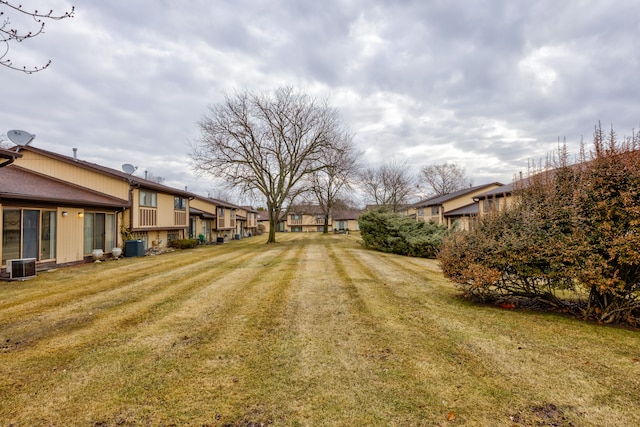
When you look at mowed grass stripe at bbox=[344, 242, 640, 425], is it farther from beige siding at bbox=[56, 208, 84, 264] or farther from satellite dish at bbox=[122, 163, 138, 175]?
satellite dish at bbox=[122, 163, 138, 175]

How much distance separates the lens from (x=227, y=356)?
12.8 feet

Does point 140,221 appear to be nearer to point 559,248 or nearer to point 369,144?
point 559,248

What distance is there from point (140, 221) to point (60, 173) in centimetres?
445

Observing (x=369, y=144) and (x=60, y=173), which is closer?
(x=60, y=173)

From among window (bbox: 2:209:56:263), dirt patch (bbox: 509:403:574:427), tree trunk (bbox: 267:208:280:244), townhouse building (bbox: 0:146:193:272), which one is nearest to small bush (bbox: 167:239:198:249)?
townhouse building (bbox: 0:146:193:272)

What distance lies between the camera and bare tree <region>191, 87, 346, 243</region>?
950 inches

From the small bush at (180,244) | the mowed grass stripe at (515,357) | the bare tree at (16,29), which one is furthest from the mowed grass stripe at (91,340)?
the small bush at (180,244)

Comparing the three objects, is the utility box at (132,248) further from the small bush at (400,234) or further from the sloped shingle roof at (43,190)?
the small bush at (400,234)

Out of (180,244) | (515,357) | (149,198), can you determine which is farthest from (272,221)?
(515,357)

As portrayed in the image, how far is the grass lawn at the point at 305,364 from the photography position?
9.04ft

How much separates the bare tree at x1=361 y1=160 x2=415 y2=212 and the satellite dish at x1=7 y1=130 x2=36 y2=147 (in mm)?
34589

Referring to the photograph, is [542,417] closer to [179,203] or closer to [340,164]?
[179,203]

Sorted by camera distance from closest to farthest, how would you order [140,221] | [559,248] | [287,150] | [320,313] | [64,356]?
[64,356], [559,248], [320,313], [140,221], [287,150]

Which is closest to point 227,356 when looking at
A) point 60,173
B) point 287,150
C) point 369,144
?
point 60,173
